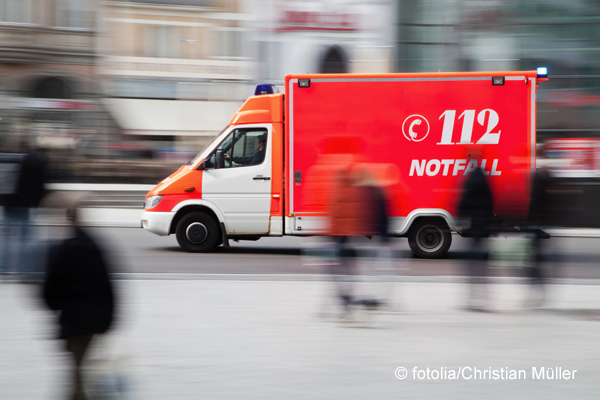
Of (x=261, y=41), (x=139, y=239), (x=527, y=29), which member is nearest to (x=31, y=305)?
(x=139, y=239)

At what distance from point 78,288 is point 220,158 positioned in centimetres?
768

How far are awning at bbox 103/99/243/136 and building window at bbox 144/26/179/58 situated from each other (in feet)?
9.68

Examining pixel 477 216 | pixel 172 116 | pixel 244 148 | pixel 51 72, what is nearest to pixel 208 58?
pixel 172 116

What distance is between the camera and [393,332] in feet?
19.5

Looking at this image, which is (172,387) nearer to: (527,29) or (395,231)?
(395,231)

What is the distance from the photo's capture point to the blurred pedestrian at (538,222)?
22.8ft

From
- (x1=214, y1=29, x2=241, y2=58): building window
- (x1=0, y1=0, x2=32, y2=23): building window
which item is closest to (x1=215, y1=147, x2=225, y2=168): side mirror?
(x1=0, y1=0, x2=32, y2=23): building window

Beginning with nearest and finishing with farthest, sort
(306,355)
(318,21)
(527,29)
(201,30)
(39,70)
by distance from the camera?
(306,355) → (527,29) → (318,21) → (39,70) → (201,30)

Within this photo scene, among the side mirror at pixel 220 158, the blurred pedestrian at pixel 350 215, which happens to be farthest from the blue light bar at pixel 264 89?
the blurred pedestrian at pixel 350 215

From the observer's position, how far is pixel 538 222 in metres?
6.97

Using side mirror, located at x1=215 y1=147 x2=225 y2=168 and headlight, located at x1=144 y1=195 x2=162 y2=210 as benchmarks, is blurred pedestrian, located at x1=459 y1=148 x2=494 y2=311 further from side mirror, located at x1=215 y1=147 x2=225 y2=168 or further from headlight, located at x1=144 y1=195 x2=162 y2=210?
headlight, located at x1=144 y1=195 x2=162 y2=210

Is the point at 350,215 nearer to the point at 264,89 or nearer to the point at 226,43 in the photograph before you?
the point at 264,89

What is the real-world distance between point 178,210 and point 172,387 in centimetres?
701

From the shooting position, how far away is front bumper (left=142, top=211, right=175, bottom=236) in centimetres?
1129
